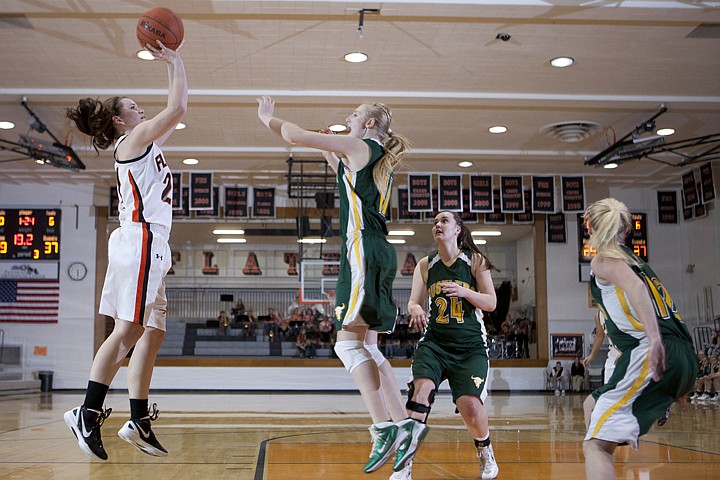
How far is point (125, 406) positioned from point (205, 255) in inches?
571

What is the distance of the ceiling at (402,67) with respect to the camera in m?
7.93

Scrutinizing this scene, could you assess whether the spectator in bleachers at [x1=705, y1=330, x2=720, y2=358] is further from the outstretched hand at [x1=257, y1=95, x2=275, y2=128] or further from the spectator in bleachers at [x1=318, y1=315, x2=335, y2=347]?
the outstretched hand at [x1=257, y1=95, x2=275, y2=128]

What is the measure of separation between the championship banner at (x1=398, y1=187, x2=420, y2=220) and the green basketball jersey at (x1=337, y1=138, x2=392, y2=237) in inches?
474

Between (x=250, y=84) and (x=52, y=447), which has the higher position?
(x=250, y=84)

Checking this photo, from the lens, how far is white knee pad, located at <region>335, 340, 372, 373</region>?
3775mm

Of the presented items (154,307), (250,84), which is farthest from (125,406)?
(154,307)

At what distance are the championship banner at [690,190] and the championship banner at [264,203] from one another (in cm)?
809

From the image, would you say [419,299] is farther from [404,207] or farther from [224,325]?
[224,325]

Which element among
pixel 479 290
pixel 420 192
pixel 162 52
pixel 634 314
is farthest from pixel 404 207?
pixel 634 314

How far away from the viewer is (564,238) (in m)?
17.6

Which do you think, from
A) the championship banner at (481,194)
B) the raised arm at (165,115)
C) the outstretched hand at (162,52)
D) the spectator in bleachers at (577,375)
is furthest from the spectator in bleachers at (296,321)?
the outstretched hand at (162,52)

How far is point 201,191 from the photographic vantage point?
47.3ft

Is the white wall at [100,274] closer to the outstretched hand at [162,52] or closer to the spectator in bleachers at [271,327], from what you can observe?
the spectator in bleachers at [271,327]

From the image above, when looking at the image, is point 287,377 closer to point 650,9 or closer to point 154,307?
point 650,9
